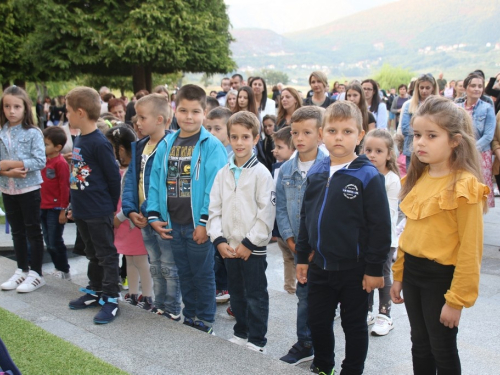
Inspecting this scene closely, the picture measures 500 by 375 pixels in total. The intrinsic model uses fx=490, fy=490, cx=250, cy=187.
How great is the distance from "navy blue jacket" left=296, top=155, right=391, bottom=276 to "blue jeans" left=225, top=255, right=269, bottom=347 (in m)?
0.71

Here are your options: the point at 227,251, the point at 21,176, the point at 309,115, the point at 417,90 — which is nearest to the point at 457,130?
the point at 309,115

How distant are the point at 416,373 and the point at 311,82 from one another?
507 cm

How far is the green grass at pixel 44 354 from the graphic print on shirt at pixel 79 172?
1211mm

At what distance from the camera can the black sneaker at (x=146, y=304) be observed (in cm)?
471

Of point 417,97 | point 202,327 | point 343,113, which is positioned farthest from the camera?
point 417,97

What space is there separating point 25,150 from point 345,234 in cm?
347

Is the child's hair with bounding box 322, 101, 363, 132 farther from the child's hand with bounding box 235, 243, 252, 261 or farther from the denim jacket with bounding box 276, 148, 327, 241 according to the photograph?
the child's hand with bounding box 235, 243, 252, 261

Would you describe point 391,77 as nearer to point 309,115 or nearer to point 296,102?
point 296,102

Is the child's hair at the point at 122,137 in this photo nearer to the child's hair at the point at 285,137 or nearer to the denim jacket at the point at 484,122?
the child's hair at the point at 285,137

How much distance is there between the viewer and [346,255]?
293 cm

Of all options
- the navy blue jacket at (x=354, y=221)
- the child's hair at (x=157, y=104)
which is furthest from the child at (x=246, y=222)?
the child's hair at (x=157, y=104)

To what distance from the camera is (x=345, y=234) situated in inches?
115

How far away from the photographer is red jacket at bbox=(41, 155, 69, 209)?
5.30m

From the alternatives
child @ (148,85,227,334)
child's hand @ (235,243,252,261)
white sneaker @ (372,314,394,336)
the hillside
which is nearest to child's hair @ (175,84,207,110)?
child @ (148,85,227,334)
